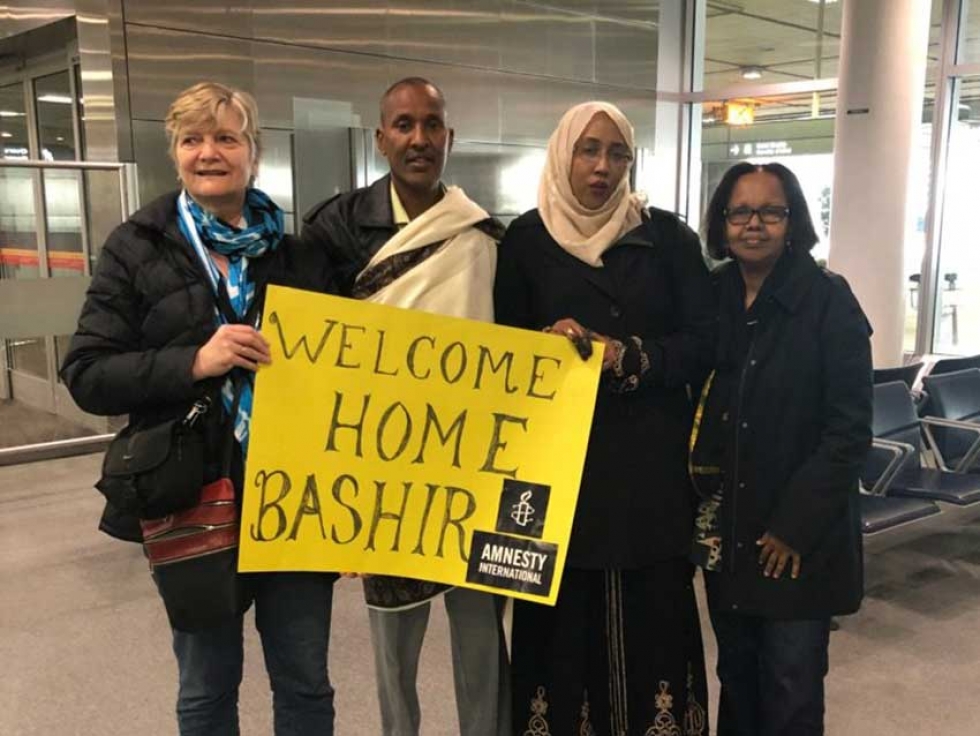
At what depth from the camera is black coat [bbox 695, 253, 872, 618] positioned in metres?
1.87

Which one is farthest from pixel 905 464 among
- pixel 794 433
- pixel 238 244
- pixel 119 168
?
pixel 119 168

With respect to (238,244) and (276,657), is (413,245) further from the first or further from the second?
(276,657)

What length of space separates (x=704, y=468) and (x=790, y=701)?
580 millimetres

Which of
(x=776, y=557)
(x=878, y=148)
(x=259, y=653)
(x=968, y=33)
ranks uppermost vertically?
(x=968, y=33)

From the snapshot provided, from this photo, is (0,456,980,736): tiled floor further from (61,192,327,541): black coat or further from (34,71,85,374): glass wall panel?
(34,71,85,374): glass wall panel

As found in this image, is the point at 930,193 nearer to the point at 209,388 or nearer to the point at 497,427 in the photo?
the point at 497,427

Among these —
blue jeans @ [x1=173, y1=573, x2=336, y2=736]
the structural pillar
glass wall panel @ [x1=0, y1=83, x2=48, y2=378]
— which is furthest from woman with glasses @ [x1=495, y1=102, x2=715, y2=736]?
glass wall panel @ [x1=0, y1=83, x2=48, y2=378]

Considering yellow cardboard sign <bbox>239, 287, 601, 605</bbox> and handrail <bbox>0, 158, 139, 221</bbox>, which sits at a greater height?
handrail <bbox>0, 158, 139, 221</bbox>

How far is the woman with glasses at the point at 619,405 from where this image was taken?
6.16 ft

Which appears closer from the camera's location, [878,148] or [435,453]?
[435,453]

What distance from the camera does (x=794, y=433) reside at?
191cm

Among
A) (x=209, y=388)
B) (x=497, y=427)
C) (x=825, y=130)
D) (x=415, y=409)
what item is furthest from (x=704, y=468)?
(x=825, y=130)

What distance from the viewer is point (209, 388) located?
1.66m

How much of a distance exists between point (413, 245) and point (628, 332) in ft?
1.64
